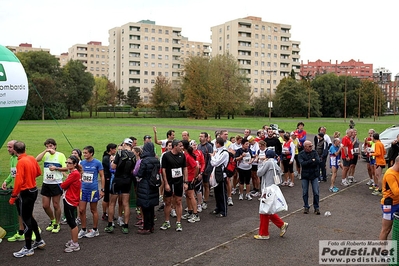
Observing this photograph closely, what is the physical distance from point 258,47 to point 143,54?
34.5 m

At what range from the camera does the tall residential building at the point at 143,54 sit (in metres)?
115

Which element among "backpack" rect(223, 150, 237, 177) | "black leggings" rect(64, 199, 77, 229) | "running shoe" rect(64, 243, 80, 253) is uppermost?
"backpack" rect(223, 150, 237, 177)

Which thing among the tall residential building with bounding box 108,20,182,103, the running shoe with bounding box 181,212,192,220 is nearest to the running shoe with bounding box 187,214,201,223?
the running shoe with bounding box 181,212,192,220

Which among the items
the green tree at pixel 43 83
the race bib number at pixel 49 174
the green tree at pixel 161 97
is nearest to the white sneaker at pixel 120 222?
the race bib number at pixel 49 174

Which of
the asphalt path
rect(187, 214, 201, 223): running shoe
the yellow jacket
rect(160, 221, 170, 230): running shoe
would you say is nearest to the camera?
the asphalt path

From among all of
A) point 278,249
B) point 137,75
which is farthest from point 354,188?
point 137,75

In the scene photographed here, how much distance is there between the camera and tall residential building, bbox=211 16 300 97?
373 ft

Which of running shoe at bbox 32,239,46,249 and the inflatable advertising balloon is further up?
the inflatable advertising balloon

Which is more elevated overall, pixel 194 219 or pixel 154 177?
pixel 154 177

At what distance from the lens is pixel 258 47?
117m

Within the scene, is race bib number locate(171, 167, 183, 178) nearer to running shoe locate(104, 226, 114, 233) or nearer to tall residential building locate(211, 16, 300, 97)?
running shoe locate(104, 226, 114, 233)

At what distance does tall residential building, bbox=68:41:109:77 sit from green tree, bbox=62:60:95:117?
259 ft

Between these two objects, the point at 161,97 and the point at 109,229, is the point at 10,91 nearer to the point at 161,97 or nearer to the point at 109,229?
the point at 109,229

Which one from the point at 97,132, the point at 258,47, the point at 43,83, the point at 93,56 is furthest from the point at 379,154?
the point at 93,56
